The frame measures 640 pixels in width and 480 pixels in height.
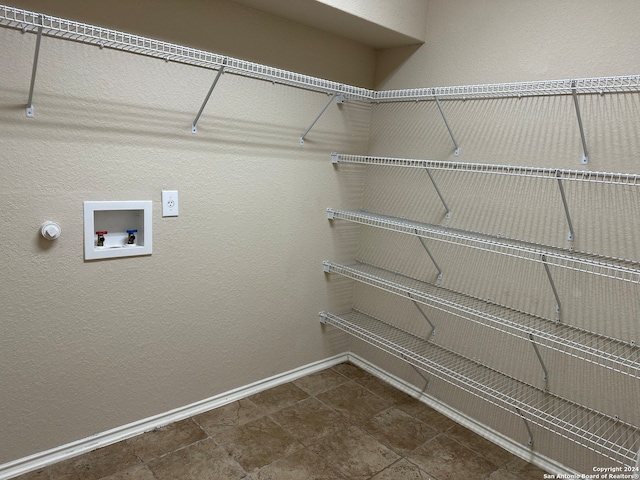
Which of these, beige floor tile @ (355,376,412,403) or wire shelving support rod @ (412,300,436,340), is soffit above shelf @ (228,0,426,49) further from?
beige floor tile @ (355,376,412,403)

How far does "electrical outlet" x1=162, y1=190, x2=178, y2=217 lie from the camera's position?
194cm

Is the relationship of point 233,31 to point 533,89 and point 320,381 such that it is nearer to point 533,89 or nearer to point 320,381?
point 533,89

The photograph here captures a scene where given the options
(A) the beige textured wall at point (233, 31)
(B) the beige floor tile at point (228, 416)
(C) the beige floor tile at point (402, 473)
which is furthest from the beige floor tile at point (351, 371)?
(A) the beige textured wall at point (233, 31)

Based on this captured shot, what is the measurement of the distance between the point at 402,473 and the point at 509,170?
1.35 meters

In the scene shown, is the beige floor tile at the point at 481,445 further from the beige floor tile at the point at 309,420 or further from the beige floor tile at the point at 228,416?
the beige floor tile at the point at 228,416

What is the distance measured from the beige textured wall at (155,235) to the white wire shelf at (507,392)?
0.39 m

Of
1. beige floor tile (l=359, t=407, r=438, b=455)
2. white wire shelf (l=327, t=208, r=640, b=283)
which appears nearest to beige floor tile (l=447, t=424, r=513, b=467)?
beige floor tile (l=359, t=407, r=438, b=455)

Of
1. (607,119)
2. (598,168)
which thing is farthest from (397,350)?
(607,119)

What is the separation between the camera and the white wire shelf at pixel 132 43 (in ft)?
4.53

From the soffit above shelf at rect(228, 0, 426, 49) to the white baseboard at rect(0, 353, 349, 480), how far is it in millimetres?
1909

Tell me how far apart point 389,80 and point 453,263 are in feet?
3.65

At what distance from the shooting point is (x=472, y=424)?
7.36 ft

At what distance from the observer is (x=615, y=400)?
1756 mm

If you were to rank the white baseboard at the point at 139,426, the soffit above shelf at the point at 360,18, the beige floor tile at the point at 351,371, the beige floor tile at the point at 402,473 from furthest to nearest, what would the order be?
the beige floor tile at the point at 351,371, the soffit above shelf at the point at 360,18, the beige floor tile at the point at 402,473, the white baseboard at the point at 139,426
